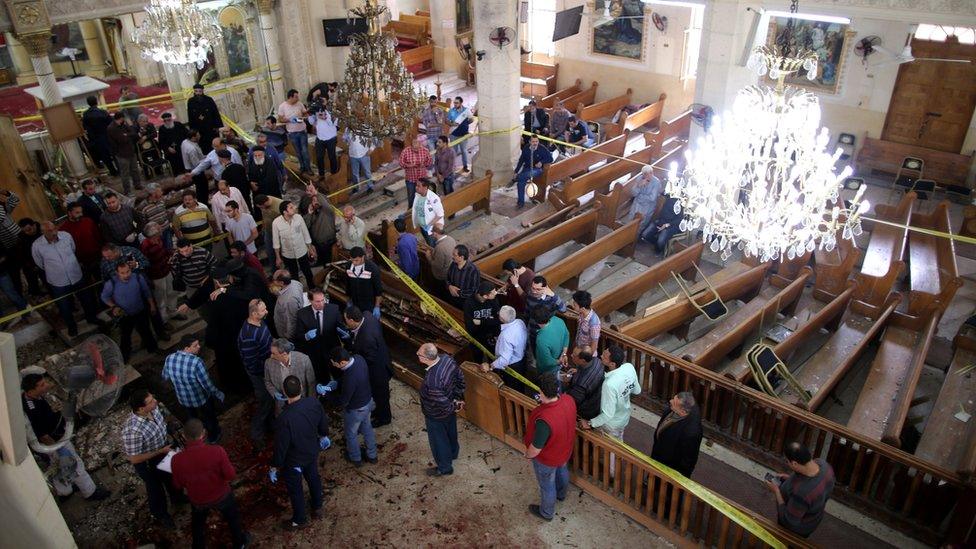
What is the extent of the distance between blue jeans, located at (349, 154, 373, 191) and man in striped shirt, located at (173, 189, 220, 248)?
3552 mm

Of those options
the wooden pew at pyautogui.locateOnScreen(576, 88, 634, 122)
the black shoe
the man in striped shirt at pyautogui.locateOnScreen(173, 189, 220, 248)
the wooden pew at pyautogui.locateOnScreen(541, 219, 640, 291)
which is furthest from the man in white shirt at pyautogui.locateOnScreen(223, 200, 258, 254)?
the wooden pew at pyautogui.locateOnScreen(576, 88, 634, 122)

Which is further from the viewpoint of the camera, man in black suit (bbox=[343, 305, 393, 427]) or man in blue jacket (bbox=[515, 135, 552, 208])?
man in blue jacket (bbox=[515, 135, 552, 208])

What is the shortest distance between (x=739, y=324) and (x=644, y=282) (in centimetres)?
141

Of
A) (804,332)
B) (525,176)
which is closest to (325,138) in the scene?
(525,176)

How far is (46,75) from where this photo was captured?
1091 centimetres

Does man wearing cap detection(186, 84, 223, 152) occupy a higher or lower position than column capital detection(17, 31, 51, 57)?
lower

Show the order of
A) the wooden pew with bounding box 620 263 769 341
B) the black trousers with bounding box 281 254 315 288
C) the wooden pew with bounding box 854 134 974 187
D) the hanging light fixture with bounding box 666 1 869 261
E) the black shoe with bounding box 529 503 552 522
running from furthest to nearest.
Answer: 1. the wooden pew with bounding box 854 134 974 187
2. the black trousers with bounding box 281 254 315 288
3. the wooden pew with bounding box 620 263 769 341
4. the black shoe with bounding box 529 503 552 522
5. the hanging light fixture with bounding box 666 1 869 261

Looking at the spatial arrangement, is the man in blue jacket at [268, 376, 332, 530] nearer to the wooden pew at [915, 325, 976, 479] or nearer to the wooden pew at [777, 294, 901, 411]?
the wooden pew at [777, 294, 901, 411]

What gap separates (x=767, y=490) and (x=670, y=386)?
1.32 m

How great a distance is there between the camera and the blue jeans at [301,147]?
1250 centimetres

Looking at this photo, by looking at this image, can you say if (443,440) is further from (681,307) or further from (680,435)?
(681,307)

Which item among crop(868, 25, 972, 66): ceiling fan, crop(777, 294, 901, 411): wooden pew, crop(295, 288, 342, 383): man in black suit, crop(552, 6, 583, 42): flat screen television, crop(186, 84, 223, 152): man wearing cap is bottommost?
crop(777, 294, 901, 411): wooden pew

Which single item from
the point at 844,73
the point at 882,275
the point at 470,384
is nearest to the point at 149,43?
the point at 470,384

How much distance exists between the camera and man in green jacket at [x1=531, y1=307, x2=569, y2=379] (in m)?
6.30
